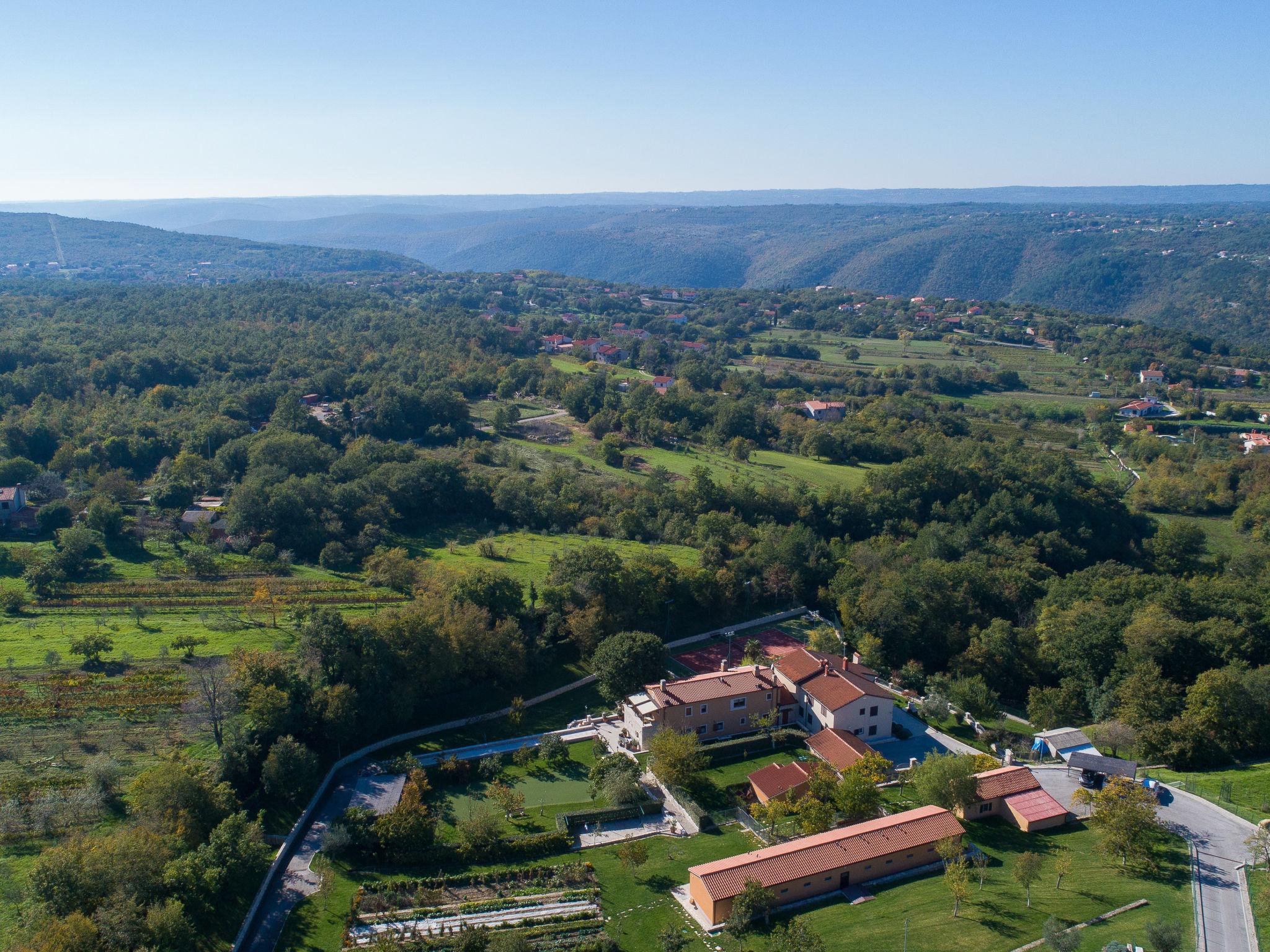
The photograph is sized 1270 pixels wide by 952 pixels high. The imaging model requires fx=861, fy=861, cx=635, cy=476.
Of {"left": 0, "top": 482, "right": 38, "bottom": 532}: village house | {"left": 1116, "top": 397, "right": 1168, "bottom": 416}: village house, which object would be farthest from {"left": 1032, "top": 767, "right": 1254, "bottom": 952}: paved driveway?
{"left": 1116, "top": 397, "right": 1168, "bottom": 416}: village house

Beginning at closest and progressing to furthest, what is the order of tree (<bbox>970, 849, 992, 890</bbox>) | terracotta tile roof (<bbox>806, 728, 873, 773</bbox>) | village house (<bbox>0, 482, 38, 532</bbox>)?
tree (<bbox>970, 849, 992, 890</bbox>) < terracotta tile roof (<bbox>806, 728, 873, 773</bbox>) < village house (<bbox>0, 482, 38, 532</bbox>)

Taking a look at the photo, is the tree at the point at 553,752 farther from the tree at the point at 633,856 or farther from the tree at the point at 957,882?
the tree at the point at 957,882

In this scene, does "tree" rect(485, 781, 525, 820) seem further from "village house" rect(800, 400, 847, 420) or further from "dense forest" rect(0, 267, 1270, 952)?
"village house" rect(800, 400, 847, 420)

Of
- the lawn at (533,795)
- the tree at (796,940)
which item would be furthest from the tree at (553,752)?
the tree at (796,940)

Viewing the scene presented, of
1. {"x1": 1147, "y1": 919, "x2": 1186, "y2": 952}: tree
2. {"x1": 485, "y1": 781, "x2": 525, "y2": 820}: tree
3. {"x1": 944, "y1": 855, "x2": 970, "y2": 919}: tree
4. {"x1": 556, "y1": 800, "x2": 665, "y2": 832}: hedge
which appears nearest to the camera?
{"x1": 1147, "y1": 919, "x2": 1186, "y2": 952}: tree

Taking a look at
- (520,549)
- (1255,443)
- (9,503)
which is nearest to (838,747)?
(520,549)

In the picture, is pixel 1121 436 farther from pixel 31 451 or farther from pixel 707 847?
pixel 31 451

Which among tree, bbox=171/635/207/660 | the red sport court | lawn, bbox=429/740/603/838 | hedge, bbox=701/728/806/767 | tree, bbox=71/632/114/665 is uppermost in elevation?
tree, bbox=71/632/114/665

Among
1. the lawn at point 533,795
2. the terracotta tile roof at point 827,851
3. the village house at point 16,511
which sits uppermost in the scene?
the village house at point 16,511
